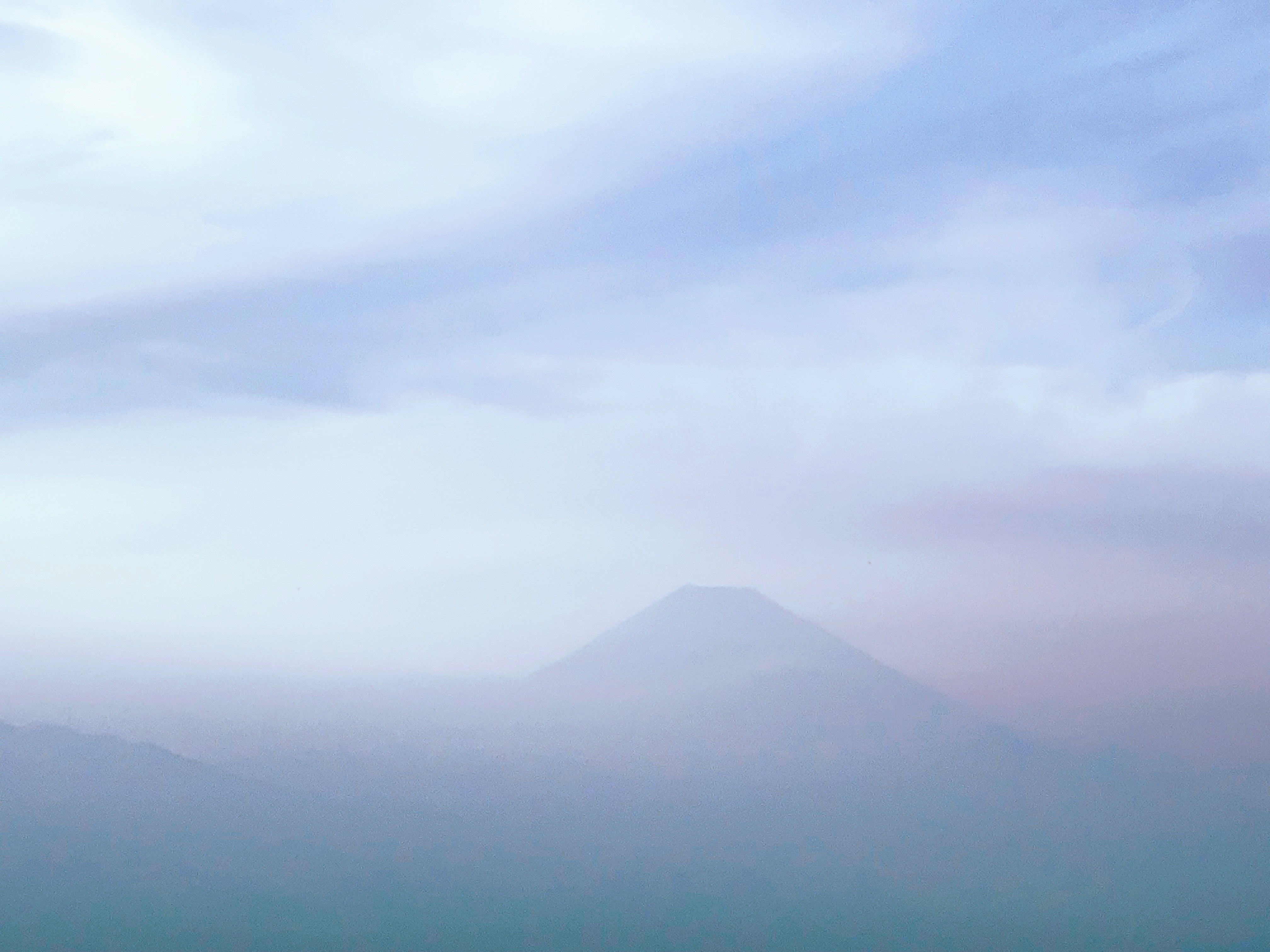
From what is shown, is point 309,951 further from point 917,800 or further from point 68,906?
point 917,800

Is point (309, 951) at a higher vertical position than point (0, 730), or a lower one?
lower

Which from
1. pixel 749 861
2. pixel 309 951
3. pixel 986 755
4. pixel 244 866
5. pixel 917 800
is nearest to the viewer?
pixel 309 951

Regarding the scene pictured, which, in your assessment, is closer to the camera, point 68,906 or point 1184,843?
point 68,906

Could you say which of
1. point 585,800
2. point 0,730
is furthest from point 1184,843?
point 0,730

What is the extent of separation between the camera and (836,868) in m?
146

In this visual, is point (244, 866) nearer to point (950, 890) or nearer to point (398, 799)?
point (398, 799)

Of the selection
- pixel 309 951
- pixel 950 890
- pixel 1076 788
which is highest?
pixel 1076 788

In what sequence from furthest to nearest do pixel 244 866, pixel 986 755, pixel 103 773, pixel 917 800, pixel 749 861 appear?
pixel 986 755, pixel 917 800, pixel 103 773, pixel 749 861, pixel 244 866

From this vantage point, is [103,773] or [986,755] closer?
[103,773]

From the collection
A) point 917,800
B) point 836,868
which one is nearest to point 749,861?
point 836,868

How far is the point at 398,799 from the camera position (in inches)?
6117

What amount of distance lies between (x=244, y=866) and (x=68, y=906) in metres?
18.7

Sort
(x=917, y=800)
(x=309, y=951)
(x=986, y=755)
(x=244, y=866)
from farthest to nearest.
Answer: (x=986, y=755) < (x=917, y=800) < (x=244, y=866) < (x=309, y=951)

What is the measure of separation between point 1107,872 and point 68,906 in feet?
410
